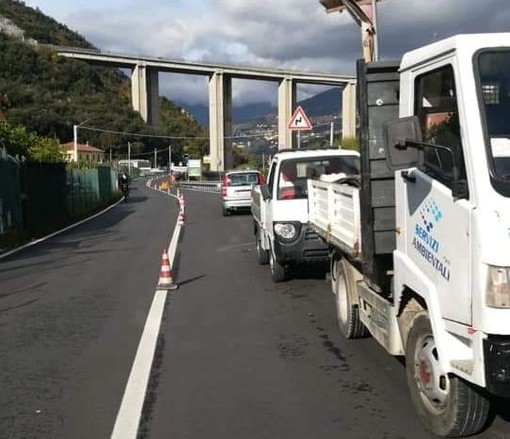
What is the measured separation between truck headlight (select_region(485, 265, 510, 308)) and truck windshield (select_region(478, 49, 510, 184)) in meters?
0.60

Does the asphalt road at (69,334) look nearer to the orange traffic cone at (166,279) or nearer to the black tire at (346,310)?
the orange traffic cone at (166,279)

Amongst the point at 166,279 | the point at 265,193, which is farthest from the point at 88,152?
the point at 166,279

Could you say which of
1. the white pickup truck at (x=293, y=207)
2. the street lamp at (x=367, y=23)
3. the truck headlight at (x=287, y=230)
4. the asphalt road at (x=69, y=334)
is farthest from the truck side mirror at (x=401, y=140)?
the street lamp at (x=367, y=23)

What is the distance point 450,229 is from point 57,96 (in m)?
148

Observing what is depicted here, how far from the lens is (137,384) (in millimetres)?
5934

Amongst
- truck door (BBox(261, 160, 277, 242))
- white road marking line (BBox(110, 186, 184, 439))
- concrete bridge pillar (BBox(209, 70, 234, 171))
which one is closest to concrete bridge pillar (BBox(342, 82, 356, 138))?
concrete bridge pillar (BBox(209, 70, 234, 171))

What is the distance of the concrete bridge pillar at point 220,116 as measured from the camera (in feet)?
419

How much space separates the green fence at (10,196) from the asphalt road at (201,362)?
6757mm

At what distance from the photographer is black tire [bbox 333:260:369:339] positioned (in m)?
6.99

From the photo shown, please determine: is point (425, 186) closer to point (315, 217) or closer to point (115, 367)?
point (115, 367)

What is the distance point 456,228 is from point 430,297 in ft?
1.76

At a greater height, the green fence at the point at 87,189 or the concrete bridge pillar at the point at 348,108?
the concrete bridge pillar at the point at 348,108

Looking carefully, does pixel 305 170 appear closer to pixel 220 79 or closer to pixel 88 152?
pixel 220 79

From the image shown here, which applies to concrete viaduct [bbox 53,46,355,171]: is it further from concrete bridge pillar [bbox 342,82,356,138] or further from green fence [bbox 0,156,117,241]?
green fence [bbox 0,156,117,241]
